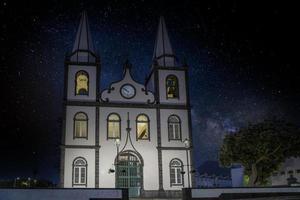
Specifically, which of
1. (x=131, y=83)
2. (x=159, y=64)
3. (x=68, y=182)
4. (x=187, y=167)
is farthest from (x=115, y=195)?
(x=159, y=64)

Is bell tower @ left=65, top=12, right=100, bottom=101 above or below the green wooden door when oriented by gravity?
above

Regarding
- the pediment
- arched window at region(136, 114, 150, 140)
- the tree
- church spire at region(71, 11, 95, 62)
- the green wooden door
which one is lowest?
the green wooden door

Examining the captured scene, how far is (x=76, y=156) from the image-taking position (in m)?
32.2

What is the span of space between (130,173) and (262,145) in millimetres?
11011

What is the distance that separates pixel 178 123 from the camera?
35031 millimetres

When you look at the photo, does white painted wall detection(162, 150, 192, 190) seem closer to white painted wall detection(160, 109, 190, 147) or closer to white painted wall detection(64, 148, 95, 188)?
white painted wall detection(160, 109, 190, 147)

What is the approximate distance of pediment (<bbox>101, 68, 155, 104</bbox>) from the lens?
3450 cm

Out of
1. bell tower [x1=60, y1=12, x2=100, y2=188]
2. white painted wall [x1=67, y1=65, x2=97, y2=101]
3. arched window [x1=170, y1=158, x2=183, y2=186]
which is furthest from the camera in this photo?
white painted wall [x1=67, y1=65, x2=97, y2=101]

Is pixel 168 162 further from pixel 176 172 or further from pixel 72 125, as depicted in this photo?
pixel 72 125

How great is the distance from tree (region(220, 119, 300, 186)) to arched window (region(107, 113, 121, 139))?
9247 mm

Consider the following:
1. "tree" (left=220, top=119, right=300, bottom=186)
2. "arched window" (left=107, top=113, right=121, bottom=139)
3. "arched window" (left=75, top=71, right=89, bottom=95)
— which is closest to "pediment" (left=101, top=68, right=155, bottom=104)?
"arched window" (left=107, top=113, right=121, bottom=139)

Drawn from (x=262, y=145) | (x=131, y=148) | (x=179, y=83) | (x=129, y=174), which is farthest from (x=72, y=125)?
(x=262, y=145)

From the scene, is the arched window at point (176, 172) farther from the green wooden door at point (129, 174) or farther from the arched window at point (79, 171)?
the arched window at point (79, 171)

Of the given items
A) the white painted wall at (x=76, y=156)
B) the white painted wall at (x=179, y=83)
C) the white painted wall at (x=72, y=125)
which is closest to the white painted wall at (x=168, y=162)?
the white painted wall at (x=179, y=83)
